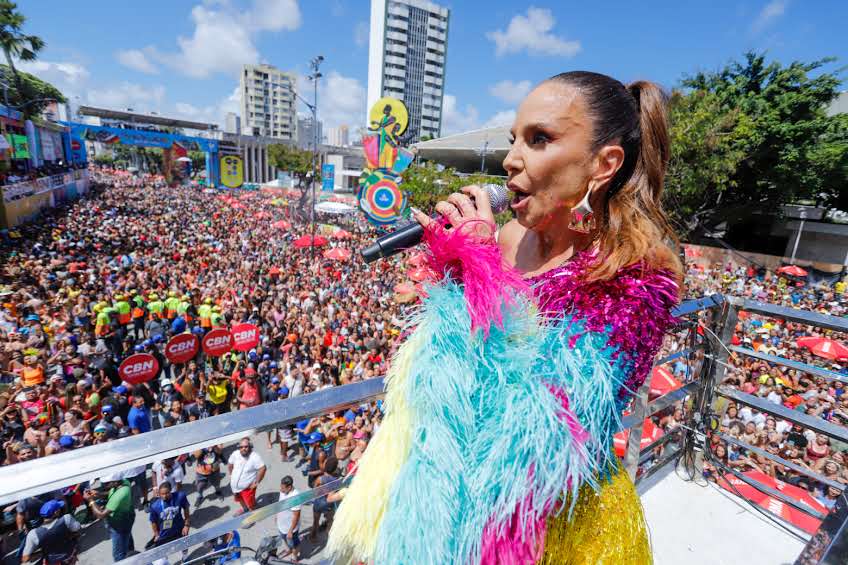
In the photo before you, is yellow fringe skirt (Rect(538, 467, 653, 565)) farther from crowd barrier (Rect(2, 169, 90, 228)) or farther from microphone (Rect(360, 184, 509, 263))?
crowd barrier (Rect(2, 169, 90, 228))

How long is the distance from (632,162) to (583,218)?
0.20 metres

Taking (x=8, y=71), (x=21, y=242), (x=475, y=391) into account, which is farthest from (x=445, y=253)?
(x=8, y=71)

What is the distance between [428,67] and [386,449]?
85.4 m

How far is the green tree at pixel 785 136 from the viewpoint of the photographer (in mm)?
16828

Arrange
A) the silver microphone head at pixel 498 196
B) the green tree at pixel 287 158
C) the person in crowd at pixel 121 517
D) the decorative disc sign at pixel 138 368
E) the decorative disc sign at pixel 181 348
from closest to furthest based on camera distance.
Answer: the silver microphone head at pixel 498 196
the person in crowd at pixel 121 517
the decorative disc sign at pixel 138 368
the decorative disc sign at pixel 181 348
the green tree at pixel 287 158

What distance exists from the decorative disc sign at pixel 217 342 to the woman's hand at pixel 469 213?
26.0ft

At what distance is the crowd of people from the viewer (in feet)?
15.5

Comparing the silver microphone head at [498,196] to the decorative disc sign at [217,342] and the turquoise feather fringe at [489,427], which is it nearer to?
the turquoise feather fringe at [489,427]

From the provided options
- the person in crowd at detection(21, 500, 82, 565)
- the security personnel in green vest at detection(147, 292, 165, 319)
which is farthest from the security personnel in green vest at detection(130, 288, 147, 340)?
the person in crowd at detection(21, 500, 82, 565)

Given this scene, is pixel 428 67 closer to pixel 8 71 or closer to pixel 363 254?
pixel 8 71

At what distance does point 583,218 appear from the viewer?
44.2 inches

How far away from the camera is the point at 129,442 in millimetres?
862

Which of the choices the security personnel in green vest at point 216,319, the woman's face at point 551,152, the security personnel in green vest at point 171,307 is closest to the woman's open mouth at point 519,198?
the woman's face at point 551,152

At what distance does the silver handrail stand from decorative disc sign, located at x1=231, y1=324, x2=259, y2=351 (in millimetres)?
7864
